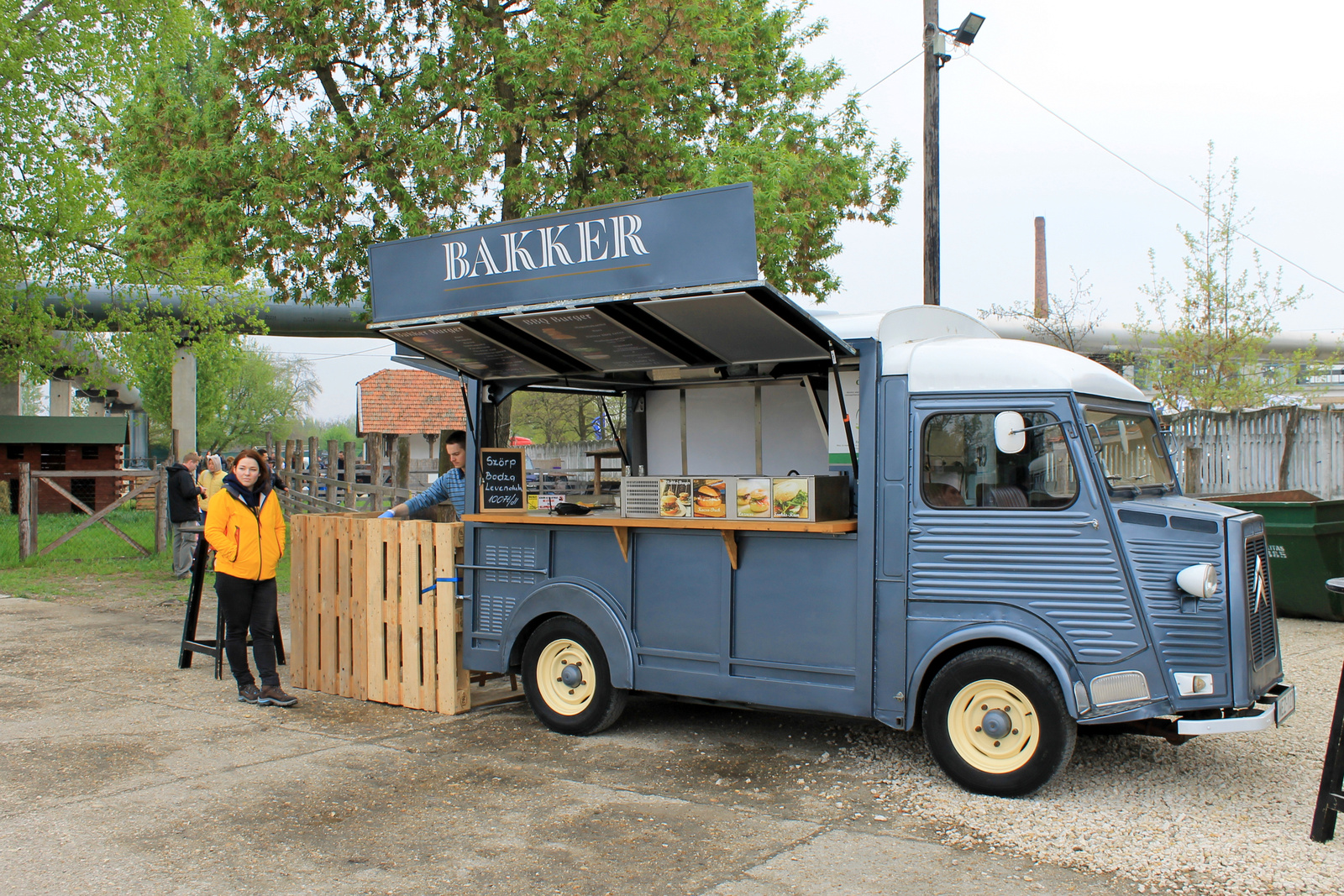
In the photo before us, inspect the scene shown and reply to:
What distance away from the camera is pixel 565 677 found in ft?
21.8

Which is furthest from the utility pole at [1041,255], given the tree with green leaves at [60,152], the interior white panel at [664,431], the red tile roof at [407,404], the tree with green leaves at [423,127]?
the interior white panel at [664,431]

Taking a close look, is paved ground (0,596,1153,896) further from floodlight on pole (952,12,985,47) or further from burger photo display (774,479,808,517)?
floodlight on pole (952,12,985,47)

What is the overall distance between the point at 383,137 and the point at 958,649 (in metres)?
9.57

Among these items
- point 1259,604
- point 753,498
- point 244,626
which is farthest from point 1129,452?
point 244,626

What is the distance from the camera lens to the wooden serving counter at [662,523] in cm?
573

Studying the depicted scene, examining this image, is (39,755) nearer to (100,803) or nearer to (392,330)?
(100,803)

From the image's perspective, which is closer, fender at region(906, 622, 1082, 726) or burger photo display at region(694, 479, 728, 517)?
fender at region(906, 622, 1082, 726)

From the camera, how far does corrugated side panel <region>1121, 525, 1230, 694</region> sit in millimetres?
4961

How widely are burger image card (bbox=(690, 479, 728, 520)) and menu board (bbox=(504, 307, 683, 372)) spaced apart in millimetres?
1026

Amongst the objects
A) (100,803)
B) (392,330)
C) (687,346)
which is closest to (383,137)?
(392,330)

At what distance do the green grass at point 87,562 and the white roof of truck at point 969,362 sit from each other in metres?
9.19

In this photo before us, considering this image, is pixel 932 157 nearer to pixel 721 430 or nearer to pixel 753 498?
pixel 721 430

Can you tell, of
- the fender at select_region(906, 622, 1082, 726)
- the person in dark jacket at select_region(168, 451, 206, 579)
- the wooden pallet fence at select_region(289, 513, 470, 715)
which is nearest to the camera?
the fender at select_region(906, 622, 1082, 726)

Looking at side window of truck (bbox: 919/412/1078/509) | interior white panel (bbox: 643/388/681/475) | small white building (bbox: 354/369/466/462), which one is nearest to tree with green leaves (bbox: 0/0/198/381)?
interior white panel (bbox: 643/388/681/475)
